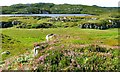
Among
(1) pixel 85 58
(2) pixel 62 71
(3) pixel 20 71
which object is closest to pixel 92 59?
(1) pixel 85 58

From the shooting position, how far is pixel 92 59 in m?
23.5

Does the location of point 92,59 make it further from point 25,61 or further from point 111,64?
point 25,61

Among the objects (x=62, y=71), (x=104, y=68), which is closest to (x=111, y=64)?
(x=104, y=68)

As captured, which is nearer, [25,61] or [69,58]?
[69,58]

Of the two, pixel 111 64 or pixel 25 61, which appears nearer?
pixel 111 64

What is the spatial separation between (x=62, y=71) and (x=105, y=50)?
6.39 metres

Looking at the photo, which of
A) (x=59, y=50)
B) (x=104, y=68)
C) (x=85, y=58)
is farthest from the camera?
(x=59, y=50)

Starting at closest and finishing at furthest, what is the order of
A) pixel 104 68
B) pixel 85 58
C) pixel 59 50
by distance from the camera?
pixel 104 68
pixel 85 58
pixel 59 50

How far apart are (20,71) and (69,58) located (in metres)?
4.49

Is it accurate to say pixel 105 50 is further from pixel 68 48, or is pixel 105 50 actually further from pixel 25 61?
pixel 25 61

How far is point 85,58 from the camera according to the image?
23.9 metres

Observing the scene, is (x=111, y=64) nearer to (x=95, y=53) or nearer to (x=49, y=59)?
(x=95, y=53)

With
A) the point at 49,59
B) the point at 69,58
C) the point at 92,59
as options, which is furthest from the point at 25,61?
the point at 92,59

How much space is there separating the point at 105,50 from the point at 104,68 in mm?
4912
